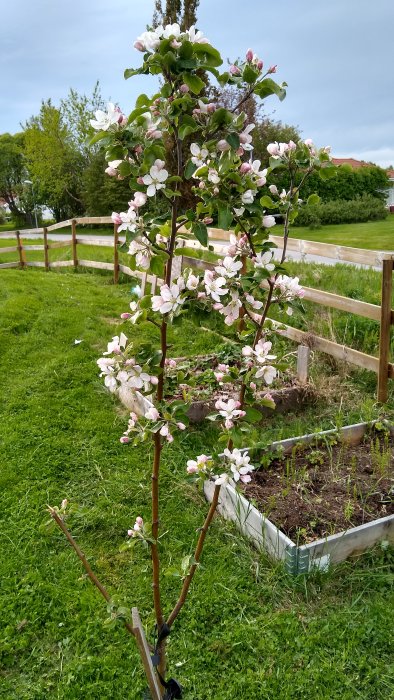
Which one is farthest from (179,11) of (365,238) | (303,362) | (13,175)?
(13,175)

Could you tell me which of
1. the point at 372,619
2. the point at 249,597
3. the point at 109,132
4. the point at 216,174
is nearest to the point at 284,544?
the point at 249,597

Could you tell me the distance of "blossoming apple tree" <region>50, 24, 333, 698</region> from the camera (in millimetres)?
1373

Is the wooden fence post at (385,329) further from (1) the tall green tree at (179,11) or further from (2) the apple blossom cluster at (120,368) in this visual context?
(1) the tall green tree at (179,11)

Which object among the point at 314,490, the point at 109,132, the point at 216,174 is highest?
the point at 109,132

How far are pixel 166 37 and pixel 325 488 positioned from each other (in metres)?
2.67

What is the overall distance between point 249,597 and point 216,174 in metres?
2.08

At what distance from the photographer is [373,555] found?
284 centimetres

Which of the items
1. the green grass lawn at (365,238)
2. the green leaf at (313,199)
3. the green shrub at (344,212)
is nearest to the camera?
the green leaf at (313,199)

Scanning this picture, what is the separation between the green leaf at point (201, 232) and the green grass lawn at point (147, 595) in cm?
35

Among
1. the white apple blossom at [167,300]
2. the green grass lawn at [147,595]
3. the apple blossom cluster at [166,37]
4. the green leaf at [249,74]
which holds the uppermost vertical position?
the apple blossom cluster at [166,37]

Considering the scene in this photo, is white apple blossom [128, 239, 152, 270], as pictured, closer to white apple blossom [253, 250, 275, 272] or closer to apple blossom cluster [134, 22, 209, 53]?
white apple blossom [253, 250, 275, 272]

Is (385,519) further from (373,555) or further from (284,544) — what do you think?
(284,544)

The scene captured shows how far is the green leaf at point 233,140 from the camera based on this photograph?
138 centimetres

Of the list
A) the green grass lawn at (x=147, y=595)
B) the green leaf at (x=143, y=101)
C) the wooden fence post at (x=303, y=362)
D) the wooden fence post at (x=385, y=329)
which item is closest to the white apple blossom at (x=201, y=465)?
the green grass lawn at (x=147, y=595)
